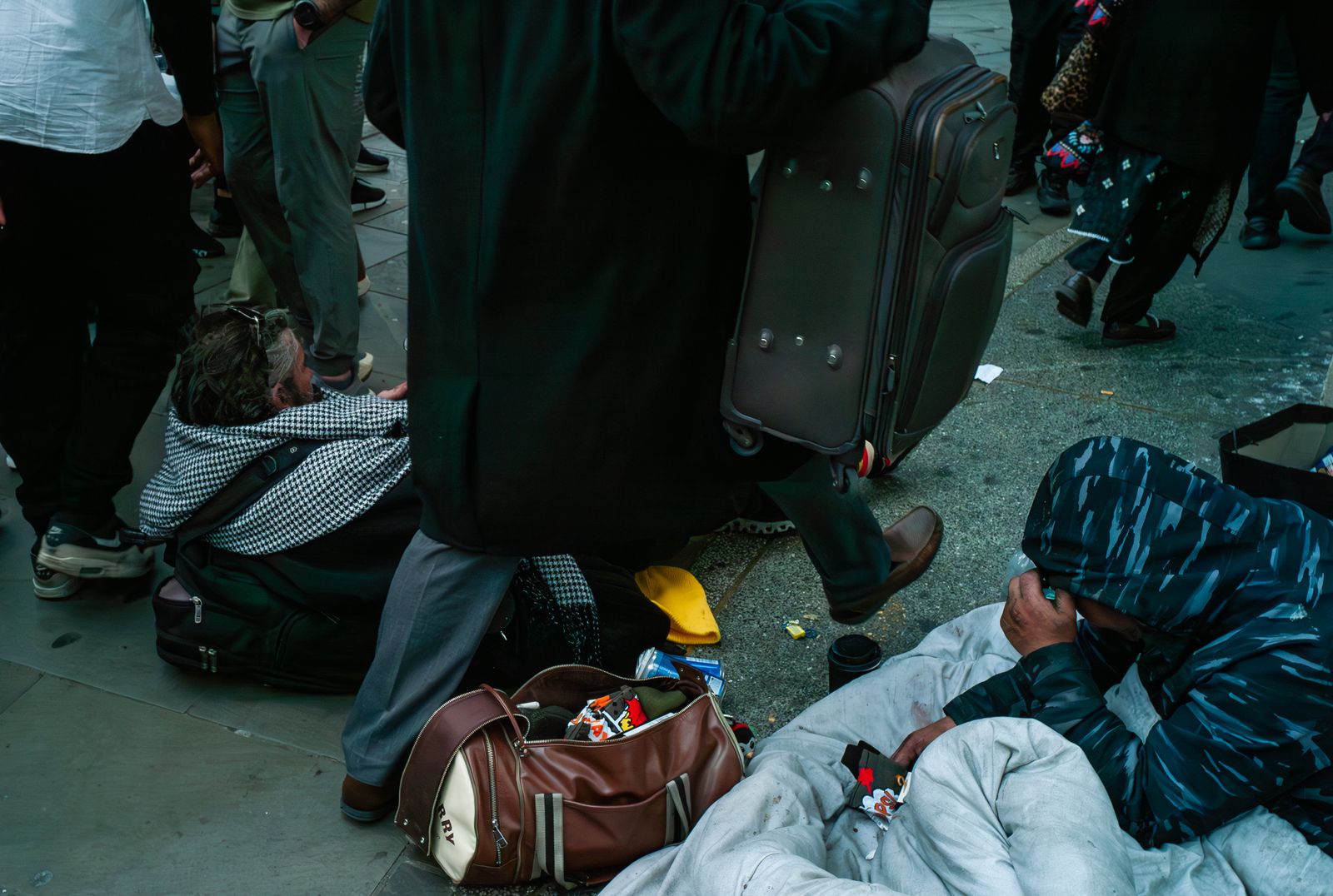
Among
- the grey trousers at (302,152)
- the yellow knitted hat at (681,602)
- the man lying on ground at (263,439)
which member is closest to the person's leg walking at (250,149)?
the grey trousers at (302,152)

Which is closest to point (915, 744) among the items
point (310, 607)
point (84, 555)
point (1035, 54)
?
point (310, 607)

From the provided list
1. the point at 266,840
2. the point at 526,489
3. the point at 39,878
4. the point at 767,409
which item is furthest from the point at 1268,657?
the point at 39,878

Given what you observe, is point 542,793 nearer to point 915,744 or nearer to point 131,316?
point 915,744

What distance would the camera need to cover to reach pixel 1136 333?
4.45 meters

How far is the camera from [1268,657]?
69.2 inches

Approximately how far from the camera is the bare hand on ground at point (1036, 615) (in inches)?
81.1

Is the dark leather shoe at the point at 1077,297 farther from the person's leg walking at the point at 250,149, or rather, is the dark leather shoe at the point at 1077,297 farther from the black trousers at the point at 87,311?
the black trousers at the point at 87,311

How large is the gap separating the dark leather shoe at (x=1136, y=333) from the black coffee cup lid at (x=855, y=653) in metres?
2.41

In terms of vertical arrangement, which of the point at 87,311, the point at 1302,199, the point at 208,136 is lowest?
the point at 1302,199

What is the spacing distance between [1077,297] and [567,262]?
10.3 ft

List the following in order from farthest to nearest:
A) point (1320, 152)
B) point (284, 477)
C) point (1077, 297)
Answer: point (1320, 152) → point (1077, 297) → point (284, 477)

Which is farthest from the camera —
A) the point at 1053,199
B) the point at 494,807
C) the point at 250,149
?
the point at 1053,199

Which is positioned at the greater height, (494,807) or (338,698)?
(494,807)

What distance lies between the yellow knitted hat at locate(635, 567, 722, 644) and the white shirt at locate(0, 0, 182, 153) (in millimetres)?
1615
